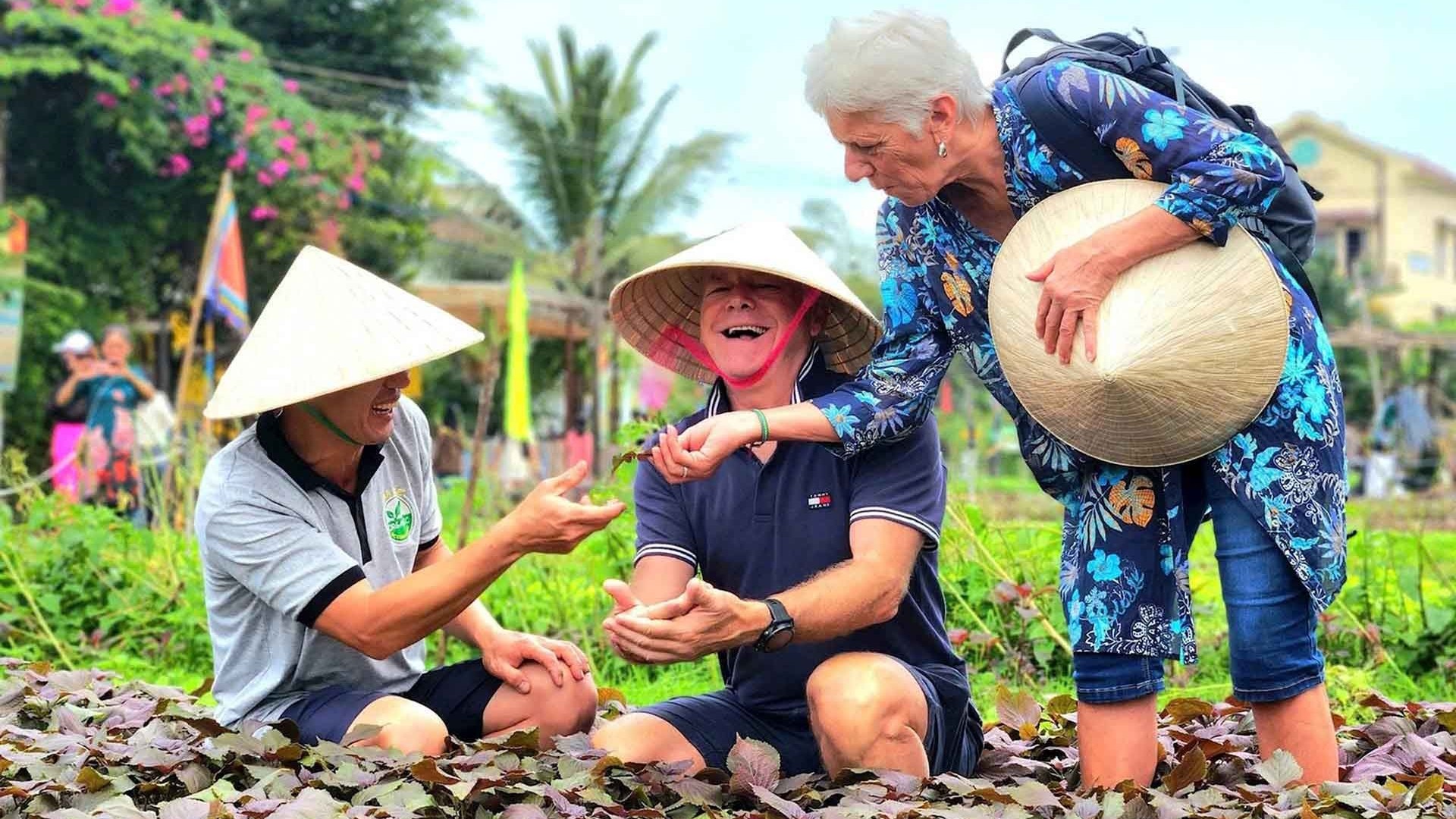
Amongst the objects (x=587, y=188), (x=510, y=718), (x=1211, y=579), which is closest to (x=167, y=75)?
(x=587, y=188)

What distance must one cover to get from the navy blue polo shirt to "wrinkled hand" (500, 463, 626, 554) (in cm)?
40

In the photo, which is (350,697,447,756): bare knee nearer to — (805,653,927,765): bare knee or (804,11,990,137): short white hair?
(805,653,927,765): bare knee

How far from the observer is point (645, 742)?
3309 mm

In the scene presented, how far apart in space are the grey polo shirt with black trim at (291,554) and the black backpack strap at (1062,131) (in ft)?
5.10

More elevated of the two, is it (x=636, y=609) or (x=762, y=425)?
(x=762, y=425)

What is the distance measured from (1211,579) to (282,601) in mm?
4144

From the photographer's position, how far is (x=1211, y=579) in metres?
6.36

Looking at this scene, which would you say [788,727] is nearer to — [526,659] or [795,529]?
[795,529]

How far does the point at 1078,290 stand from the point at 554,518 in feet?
3.41

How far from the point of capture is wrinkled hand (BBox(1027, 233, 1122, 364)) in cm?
295

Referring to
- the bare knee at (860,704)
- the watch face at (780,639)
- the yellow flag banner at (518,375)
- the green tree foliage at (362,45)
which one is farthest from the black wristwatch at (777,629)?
the green tree foliage at (362,45)

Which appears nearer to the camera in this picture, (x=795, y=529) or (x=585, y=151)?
(x=795, y=529)

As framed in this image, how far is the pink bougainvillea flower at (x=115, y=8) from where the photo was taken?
15.8 m

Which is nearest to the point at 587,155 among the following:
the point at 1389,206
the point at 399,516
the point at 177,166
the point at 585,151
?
the point at 585,151
